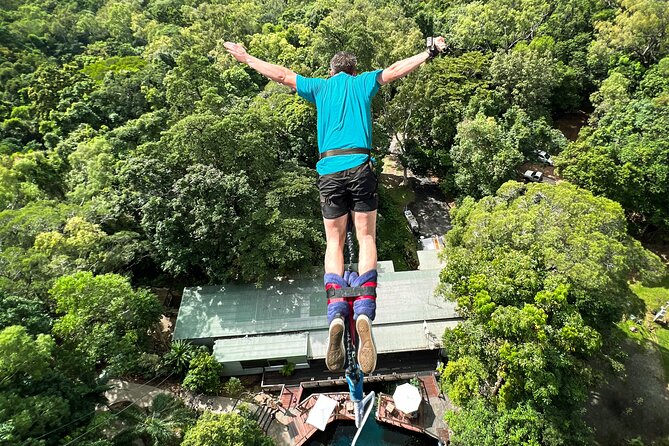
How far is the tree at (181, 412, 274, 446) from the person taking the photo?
37.2 ft

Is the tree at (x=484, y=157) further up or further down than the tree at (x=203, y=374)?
further up

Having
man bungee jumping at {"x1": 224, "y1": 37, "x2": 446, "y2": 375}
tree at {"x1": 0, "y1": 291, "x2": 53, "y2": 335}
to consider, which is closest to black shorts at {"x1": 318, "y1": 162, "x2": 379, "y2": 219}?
man bungee jumping at {"x1": 224, "y1": 37, "x2": 446, "y2": 375}

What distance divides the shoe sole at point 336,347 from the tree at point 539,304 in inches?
324

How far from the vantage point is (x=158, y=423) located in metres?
12.3

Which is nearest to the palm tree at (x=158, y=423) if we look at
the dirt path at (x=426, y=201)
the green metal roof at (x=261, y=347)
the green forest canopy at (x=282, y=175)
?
the green forest canopy at (x=282, y=175)

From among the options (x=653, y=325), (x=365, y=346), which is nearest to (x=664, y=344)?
(x=653, y=325)

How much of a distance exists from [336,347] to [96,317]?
12.0m

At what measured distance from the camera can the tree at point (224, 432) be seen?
1134 centimetres

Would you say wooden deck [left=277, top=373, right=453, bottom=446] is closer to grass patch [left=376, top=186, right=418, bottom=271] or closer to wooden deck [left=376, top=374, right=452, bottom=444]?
wooden deck [left=376, top=374, right=452, bottom=444]

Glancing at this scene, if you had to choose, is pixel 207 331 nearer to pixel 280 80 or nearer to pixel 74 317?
pixel 74 317

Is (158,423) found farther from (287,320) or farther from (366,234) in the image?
(366,234)

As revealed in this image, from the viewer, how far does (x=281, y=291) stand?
57.5ft

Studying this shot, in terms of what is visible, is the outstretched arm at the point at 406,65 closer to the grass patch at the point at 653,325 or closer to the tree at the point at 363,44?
the grass patch at the point at 653,325

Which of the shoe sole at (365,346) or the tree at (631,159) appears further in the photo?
the tree at (631,159)
